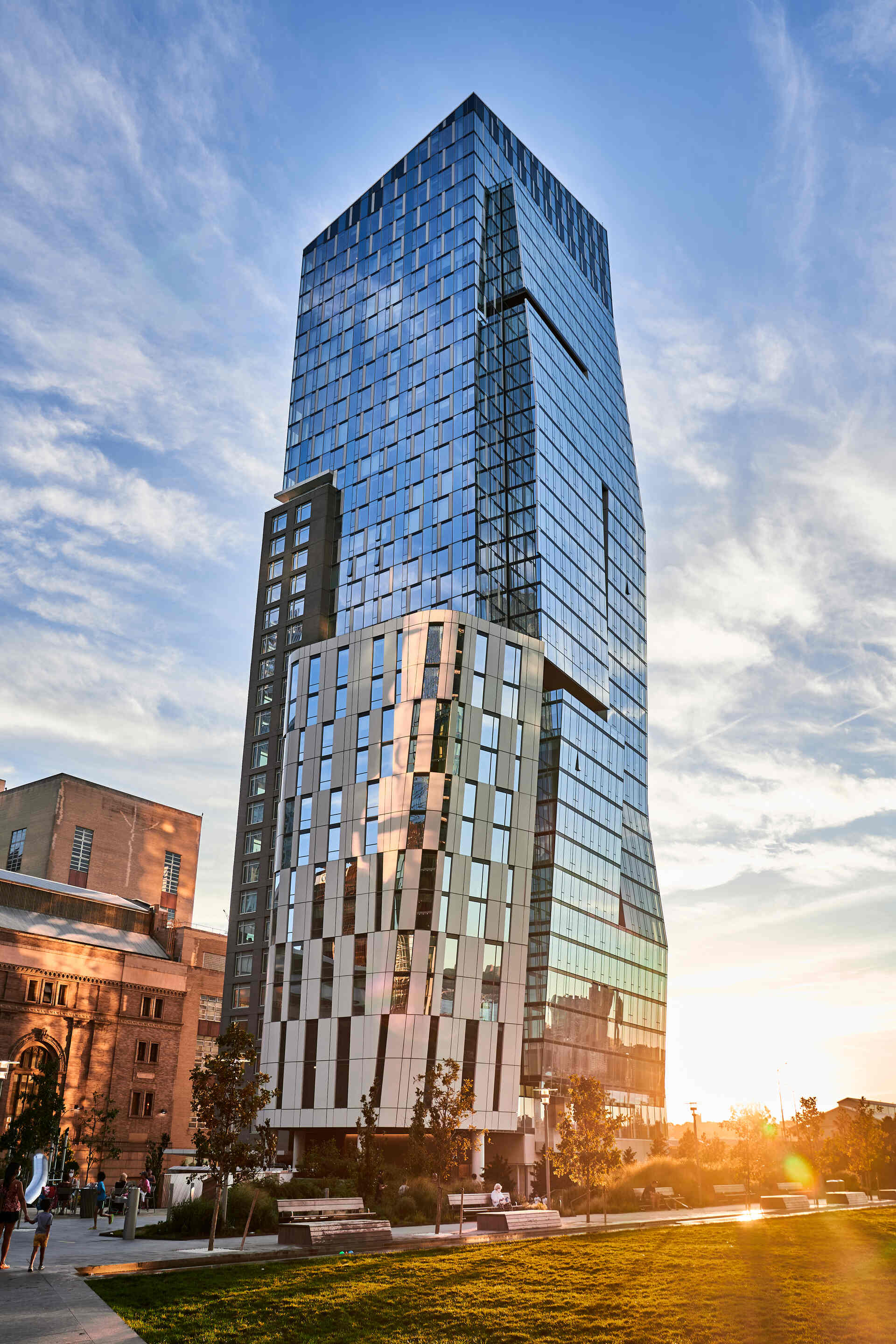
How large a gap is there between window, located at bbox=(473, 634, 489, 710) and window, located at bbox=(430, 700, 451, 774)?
7.67 ft

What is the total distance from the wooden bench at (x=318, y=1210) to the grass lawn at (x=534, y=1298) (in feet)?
13.9

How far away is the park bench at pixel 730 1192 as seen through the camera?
201 ft

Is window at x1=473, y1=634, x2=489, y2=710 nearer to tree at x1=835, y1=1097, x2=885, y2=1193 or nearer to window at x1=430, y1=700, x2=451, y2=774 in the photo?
window at x1=430, y1=700, x2=451, y2=774

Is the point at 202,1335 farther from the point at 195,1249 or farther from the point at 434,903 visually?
the point at 434,903

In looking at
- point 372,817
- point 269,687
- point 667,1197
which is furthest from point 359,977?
point 269,687

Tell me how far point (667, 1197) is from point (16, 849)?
74.2m

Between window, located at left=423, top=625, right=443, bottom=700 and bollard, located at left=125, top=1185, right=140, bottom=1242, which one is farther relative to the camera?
window, located at left=423, top=625, right=443, bottom=700

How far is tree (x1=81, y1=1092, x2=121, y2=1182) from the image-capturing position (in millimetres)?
56812

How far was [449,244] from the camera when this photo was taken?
10106cm

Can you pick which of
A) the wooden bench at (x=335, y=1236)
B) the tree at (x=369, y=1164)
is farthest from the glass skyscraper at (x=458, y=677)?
the wooden bench at (x=335, y=1236)

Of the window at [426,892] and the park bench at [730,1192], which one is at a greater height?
the window at [426,892]

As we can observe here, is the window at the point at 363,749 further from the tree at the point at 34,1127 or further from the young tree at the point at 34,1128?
the young tree at the point at 34,1128

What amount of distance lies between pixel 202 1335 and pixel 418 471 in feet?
277

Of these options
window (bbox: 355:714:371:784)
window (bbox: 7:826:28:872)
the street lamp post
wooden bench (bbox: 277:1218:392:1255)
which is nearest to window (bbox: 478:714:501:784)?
window (bbox: 355:714:371:784)
